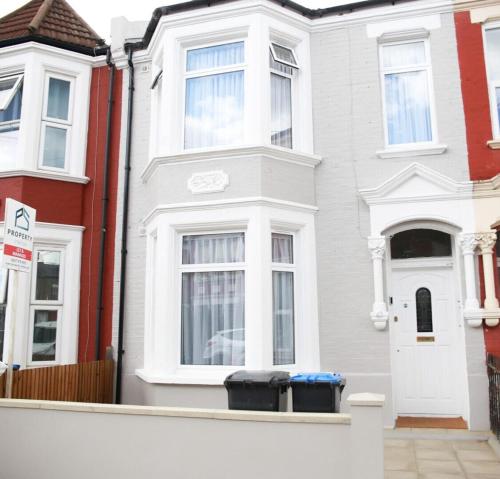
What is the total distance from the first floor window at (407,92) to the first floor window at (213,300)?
3.11 metres

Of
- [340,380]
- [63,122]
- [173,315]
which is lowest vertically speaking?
[340,380]

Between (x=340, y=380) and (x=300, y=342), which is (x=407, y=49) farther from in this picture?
(x=340, y=380)

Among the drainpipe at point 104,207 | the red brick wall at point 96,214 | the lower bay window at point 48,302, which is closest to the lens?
the lower bay window at point 48,302

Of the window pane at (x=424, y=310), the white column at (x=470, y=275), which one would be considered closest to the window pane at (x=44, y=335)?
the window pane at (x=424, y=310)

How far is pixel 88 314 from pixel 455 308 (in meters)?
6.04

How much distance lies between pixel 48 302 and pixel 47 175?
7.26 feet

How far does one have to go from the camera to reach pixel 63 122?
32.4 ft

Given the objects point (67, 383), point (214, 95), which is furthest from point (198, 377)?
point (214, 95)

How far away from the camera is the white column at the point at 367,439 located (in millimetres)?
4477

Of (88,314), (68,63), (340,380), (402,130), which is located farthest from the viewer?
(68,63)

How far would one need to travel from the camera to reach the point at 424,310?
8.24 metres

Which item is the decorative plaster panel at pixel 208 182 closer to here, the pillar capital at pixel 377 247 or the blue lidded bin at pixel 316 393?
the pillar capital at pixel 377 247

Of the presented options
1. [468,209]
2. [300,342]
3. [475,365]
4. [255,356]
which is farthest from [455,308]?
[255,356]

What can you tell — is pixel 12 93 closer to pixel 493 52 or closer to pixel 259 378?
pixel 259 378
